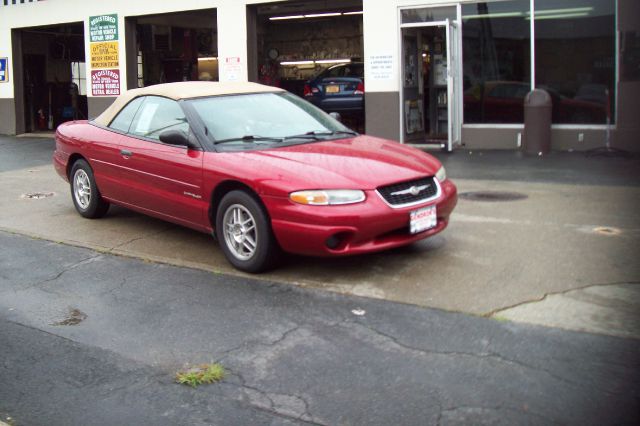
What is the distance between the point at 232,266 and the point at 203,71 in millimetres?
18971

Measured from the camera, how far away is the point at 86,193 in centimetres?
841

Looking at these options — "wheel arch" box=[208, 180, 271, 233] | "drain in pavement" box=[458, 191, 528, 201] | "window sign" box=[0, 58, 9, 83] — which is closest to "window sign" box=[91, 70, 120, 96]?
"window sign" box=[0, 58, 9, 83]

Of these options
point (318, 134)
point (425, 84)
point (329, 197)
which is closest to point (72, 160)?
point (318, 134)

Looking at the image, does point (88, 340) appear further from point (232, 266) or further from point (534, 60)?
point (534, 60)

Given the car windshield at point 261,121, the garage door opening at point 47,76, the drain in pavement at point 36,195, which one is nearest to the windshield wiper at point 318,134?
the car windshield at point 261,121

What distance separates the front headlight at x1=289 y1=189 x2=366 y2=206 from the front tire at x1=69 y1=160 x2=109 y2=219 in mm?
3446

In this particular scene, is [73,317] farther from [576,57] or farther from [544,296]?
[576,57]

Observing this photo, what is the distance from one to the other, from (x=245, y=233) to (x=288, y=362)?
1.95 metres

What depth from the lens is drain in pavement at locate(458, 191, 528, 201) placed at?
9.02 metres

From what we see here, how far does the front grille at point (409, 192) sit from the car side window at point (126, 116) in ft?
10.6

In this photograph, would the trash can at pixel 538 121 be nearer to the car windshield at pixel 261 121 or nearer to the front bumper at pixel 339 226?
the car windshield at pixel 261 121

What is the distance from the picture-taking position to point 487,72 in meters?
14.5

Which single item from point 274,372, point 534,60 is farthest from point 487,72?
Result: point 274,372

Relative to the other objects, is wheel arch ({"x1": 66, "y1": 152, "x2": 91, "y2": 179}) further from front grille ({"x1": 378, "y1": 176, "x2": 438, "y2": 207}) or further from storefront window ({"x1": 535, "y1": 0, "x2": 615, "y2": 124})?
storefront window ({"x1": 535, "y1": 0, "x2": 615, "y2": 124})
